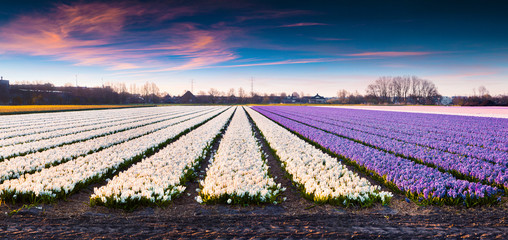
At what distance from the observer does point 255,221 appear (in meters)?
4.63

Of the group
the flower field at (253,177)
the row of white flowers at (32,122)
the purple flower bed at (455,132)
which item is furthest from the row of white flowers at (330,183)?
the row of white flowers at (32,122)

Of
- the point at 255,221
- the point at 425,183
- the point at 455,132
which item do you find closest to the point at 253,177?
the point at 255,221

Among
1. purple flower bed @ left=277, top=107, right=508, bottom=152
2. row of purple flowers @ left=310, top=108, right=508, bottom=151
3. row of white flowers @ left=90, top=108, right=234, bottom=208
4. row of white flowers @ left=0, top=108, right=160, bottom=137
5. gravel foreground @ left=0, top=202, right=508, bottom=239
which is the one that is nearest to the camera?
gravel foreground @ left=0, top=202, right=508, bottom=239

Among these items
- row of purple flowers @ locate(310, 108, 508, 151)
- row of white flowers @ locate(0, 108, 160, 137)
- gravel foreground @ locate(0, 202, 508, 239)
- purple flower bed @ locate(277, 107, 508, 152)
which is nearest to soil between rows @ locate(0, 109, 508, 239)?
gravel foreground @ locate(0, 202, 508, 239)

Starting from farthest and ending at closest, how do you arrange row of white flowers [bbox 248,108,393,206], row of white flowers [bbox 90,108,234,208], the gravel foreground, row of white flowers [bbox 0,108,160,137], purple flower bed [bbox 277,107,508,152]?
row of white flowers [bbox 0,108,160,137], purple flower bed [bbox 277,107,508,152], row of white flowers [bbox 248,108,393,206], row of white flowers [bbox 90,108,234,208], the gravel foreground

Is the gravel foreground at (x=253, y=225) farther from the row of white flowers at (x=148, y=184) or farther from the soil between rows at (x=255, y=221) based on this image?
the row of white flowers at (x=148, y=184)

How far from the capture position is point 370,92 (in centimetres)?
12962

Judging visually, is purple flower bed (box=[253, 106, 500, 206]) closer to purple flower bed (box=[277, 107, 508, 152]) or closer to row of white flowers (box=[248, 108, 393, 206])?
row of white flowers (box=[248, 108, 393, 206])

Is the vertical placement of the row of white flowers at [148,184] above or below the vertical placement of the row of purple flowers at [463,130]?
below

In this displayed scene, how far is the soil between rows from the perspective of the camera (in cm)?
415

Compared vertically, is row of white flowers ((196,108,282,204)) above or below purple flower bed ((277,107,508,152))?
below

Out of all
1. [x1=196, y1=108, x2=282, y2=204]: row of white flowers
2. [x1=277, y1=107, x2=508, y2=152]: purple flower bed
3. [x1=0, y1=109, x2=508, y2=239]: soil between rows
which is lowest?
[x1=0, y1=109, x2=508, y2=239]: soil between rows

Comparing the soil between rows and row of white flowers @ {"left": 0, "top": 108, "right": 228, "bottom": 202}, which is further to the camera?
row of white flowers @ {"left": 0, "top": 108, "right": 228, "bottom": 202}

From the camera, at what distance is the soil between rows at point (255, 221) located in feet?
13.6
